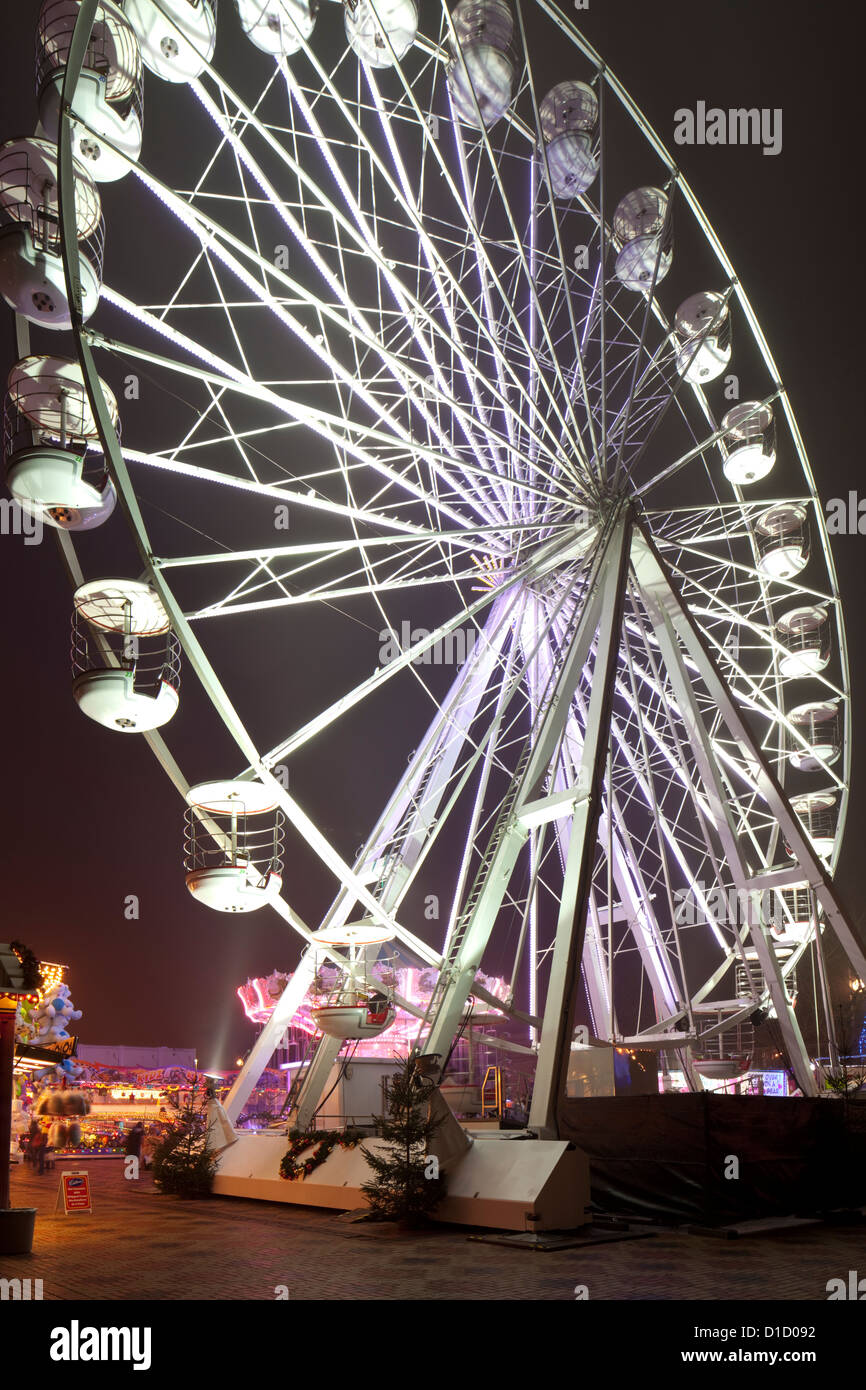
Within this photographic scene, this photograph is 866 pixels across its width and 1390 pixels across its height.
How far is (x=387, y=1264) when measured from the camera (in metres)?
9.20

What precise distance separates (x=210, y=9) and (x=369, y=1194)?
47.1ft

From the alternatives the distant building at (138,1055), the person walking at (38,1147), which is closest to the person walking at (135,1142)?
the person walking at (38,1147)

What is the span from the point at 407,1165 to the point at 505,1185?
1219 millimetres

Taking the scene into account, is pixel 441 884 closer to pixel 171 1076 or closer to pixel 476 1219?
pixel 171 1076

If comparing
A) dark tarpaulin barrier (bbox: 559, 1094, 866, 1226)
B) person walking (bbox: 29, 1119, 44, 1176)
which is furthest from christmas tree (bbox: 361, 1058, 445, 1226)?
person walking (bbox: 29, 1119, 44, 1176)

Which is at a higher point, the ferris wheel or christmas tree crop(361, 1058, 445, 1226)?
the ferris wheel

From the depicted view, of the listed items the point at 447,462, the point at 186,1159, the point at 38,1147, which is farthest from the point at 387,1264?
the point at 38,1147

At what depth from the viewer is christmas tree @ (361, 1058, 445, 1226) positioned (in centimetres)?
1183

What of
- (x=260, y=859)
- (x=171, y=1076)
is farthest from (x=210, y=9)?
(x=171, y=1076)

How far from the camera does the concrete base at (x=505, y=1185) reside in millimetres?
10906

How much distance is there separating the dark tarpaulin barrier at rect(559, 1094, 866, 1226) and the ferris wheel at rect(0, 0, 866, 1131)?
1063mm

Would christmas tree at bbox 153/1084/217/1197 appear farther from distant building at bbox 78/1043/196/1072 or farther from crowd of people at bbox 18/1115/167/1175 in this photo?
distant building at bbox 78/1043/196/1072

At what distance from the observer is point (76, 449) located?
12984 mm

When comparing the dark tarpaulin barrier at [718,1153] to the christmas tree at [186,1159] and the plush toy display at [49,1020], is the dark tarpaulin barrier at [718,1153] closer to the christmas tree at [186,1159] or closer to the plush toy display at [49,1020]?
the christmas tree at [186,1159]
